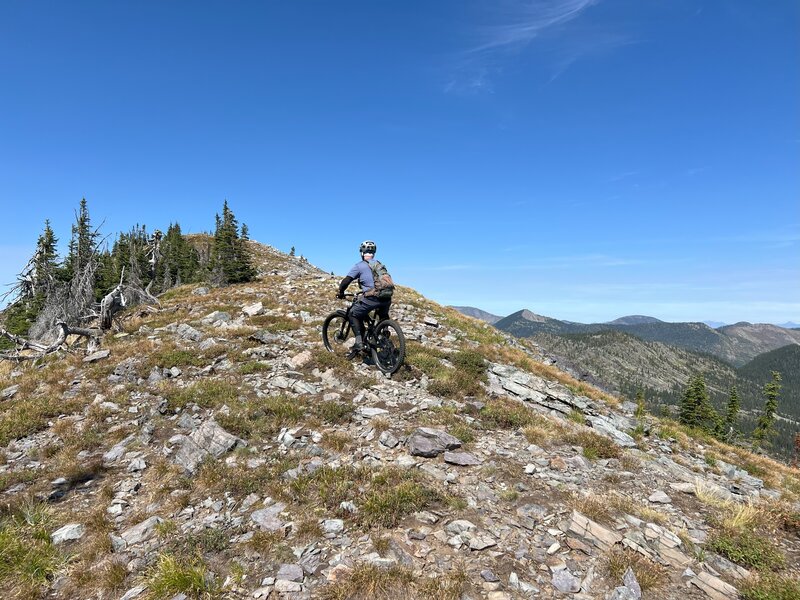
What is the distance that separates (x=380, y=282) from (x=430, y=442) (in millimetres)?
5446

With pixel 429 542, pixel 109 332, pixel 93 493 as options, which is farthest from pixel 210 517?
pixel 109 332

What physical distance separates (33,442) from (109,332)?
422 inches

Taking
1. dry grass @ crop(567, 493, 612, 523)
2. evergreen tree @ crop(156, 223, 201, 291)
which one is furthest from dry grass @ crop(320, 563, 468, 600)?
evergreen tree @ crop(156, 223, 201, 291)

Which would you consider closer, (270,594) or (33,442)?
(270,594)

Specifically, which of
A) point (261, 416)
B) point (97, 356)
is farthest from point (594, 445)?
point (97, 356)

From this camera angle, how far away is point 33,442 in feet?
31.1

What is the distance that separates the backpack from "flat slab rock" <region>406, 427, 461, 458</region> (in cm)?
A: 473

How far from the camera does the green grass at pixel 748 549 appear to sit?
18.1ft

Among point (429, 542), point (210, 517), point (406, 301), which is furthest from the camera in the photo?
point (406, 301)

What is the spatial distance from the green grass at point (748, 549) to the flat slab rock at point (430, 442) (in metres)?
4.46

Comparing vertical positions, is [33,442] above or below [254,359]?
below

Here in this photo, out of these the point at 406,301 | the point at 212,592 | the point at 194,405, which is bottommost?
the point at 212,592

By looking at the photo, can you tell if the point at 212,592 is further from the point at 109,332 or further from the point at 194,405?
the point at 109,332

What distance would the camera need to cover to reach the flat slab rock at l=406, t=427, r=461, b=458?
814 centimetres
